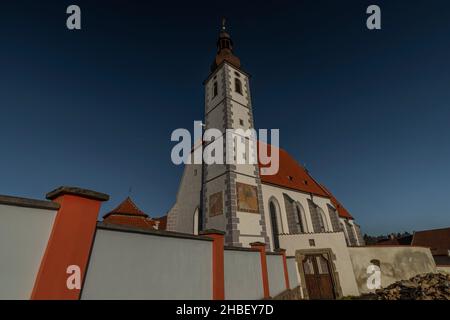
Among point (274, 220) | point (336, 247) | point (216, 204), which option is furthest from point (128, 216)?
point (336, 247)

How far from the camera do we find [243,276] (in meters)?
6.93

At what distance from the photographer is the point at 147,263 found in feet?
13.5

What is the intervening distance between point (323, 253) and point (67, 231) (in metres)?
13.9

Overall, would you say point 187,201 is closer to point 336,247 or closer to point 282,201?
point 282,201

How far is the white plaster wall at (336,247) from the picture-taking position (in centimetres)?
1219

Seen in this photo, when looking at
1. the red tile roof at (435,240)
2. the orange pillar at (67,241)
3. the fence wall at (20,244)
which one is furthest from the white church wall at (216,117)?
the red tile roof at (435,240)

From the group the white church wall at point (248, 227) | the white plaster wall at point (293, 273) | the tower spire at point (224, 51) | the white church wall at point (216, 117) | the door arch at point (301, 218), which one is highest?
the tower spire at point (224, 51)

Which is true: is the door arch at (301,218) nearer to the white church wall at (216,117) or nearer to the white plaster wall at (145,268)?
the white church wall at (216,117)

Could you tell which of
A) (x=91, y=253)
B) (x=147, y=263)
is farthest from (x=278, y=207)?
(x=91, y=253)

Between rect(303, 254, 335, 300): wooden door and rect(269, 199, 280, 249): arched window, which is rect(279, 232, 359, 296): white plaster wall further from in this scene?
rect(303, 254, 335, 300): wooden door

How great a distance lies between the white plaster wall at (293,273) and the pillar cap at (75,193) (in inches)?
449

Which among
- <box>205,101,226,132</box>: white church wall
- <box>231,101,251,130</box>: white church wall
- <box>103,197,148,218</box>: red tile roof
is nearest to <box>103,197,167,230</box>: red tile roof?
<box>103,197,148,218</box>: red tile roof
